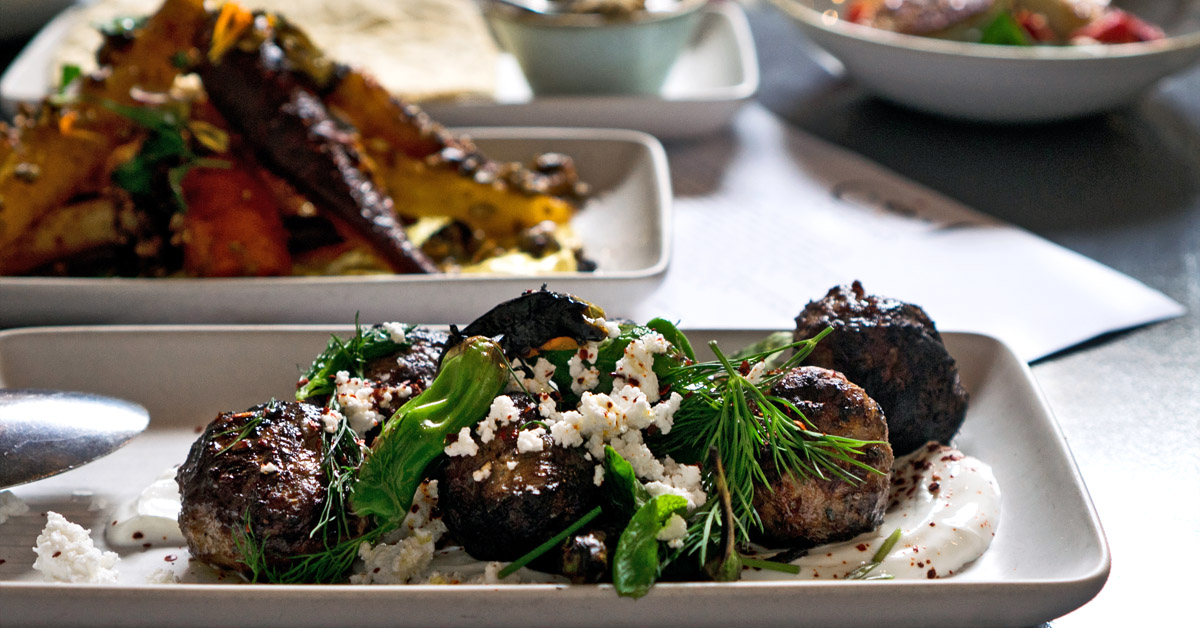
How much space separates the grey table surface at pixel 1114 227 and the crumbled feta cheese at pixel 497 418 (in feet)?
2.84

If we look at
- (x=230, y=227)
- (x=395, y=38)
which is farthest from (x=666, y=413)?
(x=395, y=38)

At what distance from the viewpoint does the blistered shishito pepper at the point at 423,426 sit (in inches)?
53.8

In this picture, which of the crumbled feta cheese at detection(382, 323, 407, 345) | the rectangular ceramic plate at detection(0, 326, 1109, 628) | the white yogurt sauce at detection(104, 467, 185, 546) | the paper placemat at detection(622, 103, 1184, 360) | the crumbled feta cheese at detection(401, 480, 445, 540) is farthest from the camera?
the paper placemat at detection(622, 103, 1184, 360)

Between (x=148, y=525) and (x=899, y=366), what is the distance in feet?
3.99

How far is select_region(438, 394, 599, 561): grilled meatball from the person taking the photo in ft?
4.36

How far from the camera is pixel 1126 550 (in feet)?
5.43

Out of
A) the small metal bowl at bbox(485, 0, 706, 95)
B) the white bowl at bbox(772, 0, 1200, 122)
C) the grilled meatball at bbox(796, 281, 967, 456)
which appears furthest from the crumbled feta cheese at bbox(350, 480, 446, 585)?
the white bowl at bbox(772, 0, 1200, 122)

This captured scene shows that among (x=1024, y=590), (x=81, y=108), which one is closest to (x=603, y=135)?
(x=81, y=108)

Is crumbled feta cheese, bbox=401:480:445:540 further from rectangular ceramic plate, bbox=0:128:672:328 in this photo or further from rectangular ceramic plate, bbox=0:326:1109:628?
rectangular ceramic plate, bbox=0:128:672:328

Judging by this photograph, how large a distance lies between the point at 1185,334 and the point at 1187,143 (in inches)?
56.4

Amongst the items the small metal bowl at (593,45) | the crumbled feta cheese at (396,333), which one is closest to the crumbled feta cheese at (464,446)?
the crumbled feta cheese at (396,333)

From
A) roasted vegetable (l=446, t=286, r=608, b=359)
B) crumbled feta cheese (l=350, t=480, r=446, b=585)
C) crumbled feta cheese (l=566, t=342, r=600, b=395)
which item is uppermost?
roasted vegetable (l=446, t=286, r=608, b=359)

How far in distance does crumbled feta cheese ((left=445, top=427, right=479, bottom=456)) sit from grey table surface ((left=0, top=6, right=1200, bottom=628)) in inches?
35.0

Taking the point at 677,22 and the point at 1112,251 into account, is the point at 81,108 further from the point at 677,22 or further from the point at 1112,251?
the point at 1112,251
